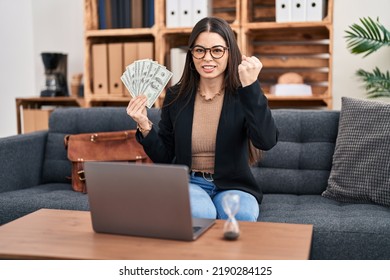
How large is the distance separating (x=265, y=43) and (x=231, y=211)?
8.45 feet

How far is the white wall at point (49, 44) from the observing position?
11.8 ft

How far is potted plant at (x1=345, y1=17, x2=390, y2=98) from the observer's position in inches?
127

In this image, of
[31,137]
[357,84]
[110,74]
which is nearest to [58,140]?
[31,137]

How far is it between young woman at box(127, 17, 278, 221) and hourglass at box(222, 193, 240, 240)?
0.42m

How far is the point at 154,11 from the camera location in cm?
366

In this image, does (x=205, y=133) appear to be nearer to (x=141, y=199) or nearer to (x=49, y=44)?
(x=141, y=199)

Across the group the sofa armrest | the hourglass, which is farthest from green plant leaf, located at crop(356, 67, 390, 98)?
the hourglass

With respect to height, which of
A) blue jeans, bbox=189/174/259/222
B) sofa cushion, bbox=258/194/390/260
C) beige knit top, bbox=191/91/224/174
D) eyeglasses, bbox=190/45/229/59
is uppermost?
eyeglasses, bbox=190/45/229/59

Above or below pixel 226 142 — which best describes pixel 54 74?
above

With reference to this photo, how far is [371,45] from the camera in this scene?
3217 mm

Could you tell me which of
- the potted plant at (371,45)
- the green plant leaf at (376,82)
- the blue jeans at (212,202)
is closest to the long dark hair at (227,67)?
the blue jeans at (212,202)

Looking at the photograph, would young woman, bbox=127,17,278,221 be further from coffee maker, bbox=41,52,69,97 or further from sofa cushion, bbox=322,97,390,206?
coffee maker, bbox=41,52,69,97

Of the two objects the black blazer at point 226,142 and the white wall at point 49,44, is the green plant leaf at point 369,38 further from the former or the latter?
the black blazer at point 226,142

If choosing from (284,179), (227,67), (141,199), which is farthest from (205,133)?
(141,199)
